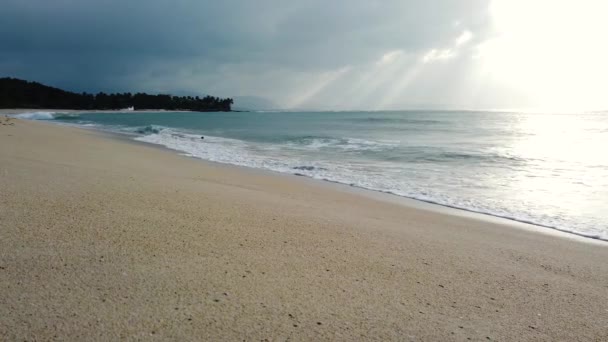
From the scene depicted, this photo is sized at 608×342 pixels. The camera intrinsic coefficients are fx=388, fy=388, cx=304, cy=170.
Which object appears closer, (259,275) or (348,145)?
(259,275)

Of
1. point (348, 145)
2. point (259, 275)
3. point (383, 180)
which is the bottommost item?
point (383, 180)

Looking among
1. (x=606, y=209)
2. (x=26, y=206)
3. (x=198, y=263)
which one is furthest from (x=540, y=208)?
(x=26, y=206)

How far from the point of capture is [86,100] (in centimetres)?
12538

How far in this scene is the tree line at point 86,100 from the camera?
100938 mm

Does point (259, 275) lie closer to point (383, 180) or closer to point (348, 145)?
point (383, 180)

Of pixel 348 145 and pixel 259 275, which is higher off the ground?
pixel 348 145

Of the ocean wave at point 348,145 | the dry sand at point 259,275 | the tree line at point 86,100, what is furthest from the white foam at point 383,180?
the tree line at point 86,100

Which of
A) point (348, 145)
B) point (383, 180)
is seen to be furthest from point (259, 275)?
point (348, 145)

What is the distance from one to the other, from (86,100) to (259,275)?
14270cm

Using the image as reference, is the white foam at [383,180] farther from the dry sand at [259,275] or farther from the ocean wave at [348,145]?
the ocean wave at [348,145]

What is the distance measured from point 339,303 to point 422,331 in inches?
24.0

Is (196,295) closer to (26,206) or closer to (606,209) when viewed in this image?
(26,206)

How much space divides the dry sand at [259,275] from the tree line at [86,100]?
104574 mm

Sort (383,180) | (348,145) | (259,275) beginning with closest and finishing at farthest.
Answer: (259,275), (383,180), (348,145)
